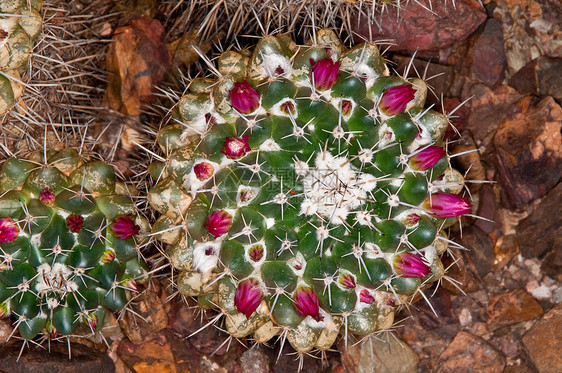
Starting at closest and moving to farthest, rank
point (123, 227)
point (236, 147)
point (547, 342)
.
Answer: point (236, 147), point (123, 227), point (547, 342)

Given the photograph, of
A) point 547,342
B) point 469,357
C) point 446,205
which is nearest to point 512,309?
point 547,342

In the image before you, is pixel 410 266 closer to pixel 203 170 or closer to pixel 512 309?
pixel 203 170

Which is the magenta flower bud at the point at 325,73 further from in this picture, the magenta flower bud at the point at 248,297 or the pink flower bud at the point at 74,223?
the pink flower bud at the point at 74,223

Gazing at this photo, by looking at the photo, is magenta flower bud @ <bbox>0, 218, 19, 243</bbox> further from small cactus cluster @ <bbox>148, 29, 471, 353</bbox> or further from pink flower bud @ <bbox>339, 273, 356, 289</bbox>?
pink flower bud @ <bbox>339, 273, 356, 289</bbox>

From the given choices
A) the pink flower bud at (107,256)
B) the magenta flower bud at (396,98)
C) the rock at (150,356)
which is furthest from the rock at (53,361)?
the magenta flower bud at (396,98)

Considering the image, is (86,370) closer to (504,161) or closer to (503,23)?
(504,161)

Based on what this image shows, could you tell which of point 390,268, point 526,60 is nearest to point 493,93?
point 526,60

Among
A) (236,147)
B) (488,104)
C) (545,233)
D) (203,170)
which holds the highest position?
(236,147)
